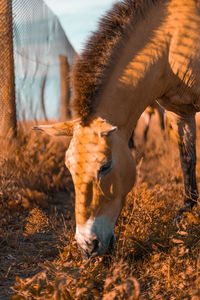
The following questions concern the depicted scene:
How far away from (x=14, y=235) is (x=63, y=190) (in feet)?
5.40

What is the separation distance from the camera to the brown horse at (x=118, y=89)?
2.32m

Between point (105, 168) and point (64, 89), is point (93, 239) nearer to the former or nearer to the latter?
point (105, 168)

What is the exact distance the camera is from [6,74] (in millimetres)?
4223

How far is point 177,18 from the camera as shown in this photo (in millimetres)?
2910

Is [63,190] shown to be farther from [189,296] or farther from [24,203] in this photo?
[189,296]

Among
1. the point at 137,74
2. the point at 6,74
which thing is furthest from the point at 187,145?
the point at 6,74

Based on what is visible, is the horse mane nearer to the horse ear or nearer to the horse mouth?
the horse ear

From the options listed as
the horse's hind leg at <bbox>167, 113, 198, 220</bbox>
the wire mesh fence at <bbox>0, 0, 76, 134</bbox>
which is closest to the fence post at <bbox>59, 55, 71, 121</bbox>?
the wire mesh fence at <bbox>0, 0, 76, 134</bbox>

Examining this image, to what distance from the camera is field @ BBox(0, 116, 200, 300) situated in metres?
1.97

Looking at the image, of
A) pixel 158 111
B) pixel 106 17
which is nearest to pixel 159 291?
pixel 106 17

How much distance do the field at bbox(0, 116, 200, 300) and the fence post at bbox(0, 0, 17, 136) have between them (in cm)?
34

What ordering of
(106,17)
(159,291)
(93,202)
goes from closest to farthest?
(159,291), (93,202), (106,17)

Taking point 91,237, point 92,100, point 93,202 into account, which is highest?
point 92,100

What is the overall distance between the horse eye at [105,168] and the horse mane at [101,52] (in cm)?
39
